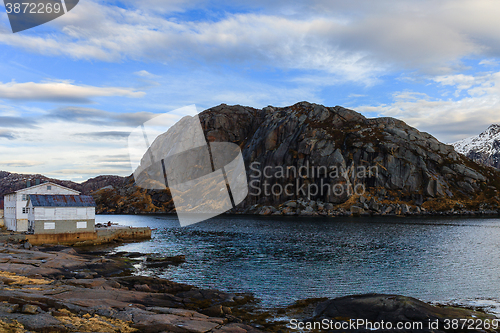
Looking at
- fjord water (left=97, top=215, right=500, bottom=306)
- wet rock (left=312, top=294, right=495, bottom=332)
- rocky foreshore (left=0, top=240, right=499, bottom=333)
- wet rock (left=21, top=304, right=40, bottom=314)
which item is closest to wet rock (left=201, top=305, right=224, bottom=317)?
rocky foreshore (left=0, top=240, right=499, bottom=333)

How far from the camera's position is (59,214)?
229ft

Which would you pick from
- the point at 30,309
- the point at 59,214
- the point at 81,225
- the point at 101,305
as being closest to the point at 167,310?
the point at 101,305

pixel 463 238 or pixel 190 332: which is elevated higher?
pixel 190 332

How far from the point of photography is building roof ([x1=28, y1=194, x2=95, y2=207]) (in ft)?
223

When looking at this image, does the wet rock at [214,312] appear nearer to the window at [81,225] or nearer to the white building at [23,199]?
the window at [81,225]

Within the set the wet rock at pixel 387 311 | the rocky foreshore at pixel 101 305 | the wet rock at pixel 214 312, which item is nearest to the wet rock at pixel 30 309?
the rocky foreshore at pixel 101 305

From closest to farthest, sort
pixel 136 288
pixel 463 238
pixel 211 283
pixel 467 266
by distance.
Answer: pixel 136 288, pixel 211 283, pixel 467 266, pixel 463 238

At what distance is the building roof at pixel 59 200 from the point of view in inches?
2672

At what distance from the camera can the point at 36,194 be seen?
7038cm

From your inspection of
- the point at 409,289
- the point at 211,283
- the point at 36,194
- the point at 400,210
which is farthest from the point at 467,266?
the point at 400,210

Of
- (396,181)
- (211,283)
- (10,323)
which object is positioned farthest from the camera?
(396,181)

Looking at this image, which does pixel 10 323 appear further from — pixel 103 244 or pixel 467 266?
pixel 103 244

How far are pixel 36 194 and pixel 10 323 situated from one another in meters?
62.5

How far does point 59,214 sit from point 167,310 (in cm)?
5602
